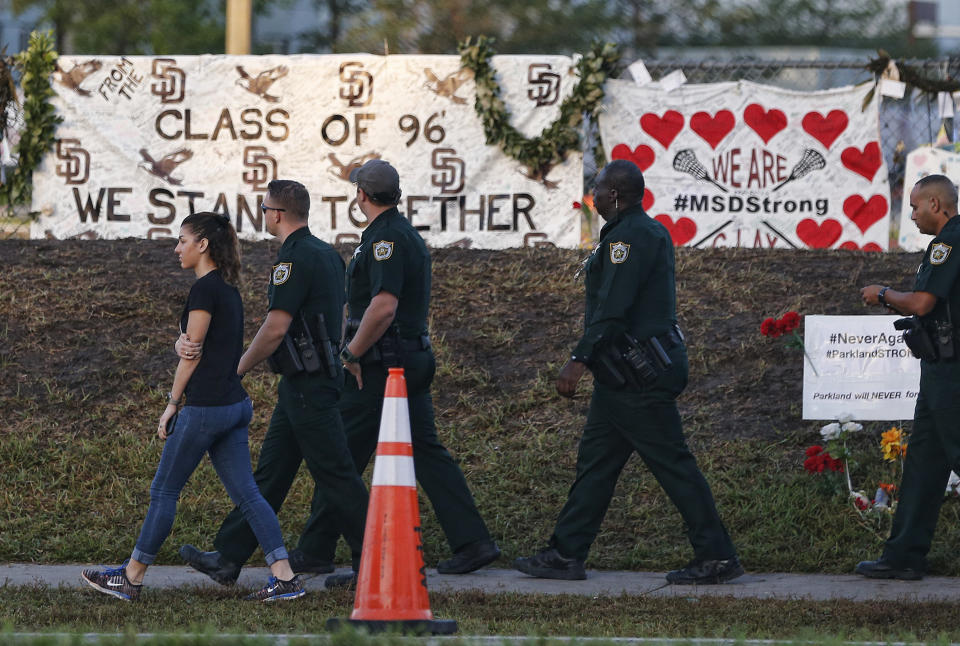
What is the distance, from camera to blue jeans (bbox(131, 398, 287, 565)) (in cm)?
611

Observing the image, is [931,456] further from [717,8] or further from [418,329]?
[717,8]

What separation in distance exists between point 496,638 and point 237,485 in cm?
169

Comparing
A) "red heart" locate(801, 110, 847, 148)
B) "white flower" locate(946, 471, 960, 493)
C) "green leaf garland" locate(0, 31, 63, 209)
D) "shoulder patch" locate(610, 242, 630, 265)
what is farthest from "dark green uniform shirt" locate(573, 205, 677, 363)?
"green leaf garland" locate(0, 31, 63, 209)

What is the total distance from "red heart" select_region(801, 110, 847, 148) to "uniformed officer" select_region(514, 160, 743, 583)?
5.89m

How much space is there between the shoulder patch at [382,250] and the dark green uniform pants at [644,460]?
4.10 ft

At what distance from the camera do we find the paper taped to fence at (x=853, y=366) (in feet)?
27.6

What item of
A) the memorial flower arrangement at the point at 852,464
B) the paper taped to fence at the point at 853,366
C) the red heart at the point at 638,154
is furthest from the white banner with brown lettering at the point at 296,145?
the memorial flower arrangement at the point at 852,464

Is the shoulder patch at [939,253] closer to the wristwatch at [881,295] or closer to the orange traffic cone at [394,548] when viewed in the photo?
the wristwatch at [881,295]

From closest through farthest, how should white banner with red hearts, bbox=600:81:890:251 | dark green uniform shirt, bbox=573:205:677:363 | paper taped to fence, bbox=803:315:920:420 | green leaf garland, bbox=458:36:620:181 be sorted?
1. dark green uniform shirt, bbox=573:205:677:363
2. paper taped to fence, bbox=803:315:920:420
3. green leaf garland, bbox=458:36:620:181
4. white banner with red hearts, bbox=600:81:890:251

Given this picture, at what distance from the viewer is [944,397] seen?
6539mm

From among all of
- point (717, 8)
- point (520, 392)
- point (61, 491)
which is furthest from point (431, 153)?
point (717, 8)

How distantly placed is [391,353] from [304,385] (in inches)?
18.6

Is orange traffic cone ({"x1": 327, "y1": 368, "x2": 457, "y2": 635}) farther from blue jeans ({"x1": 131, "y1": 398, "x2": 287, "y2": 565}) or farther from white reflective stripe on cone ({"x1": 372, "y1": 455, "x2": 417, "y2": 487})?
blue jeans ({"x1": 131, "y1": 398, "x2": 287, "y2": 565})

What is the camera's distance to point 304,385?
20.9 feet
